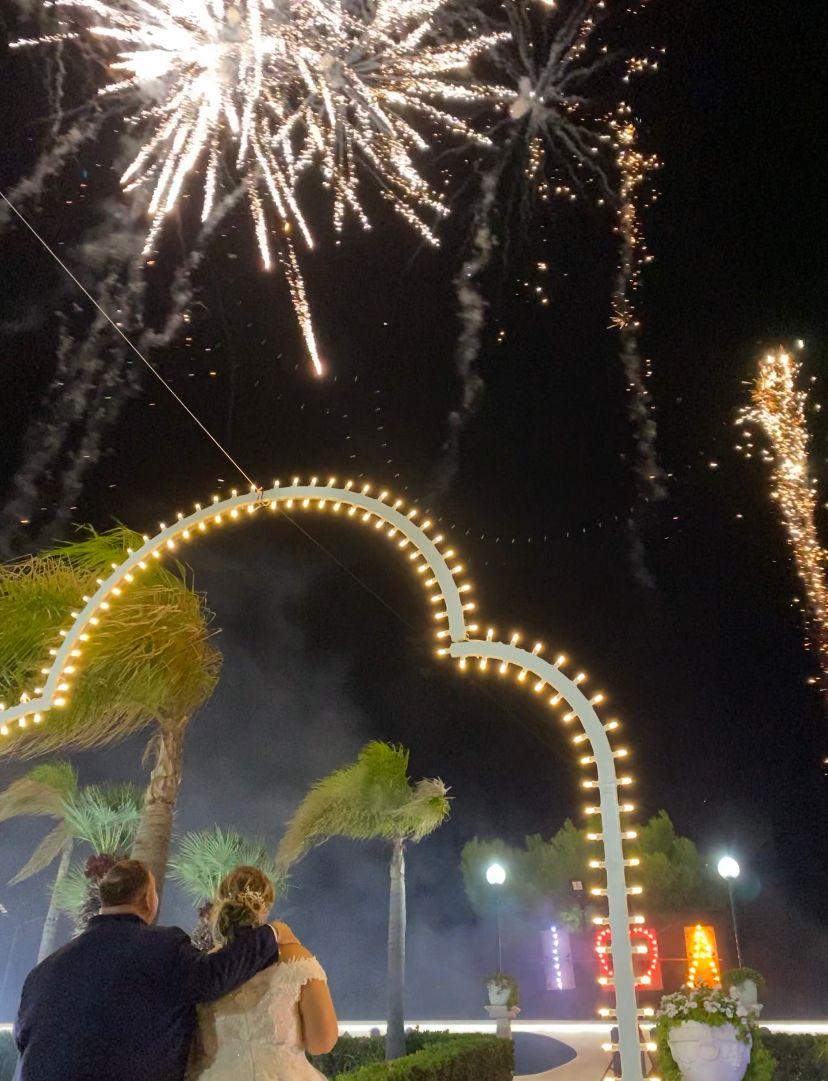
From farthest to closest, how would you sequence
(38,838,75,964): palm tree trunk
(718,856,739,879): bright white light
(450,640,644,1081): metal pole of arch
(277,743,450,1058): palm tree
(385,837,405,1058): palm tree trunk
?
(38,838,75,964): palm tree trunk, (277,743,450,1058): palm tree, (718,856,739,879): bright white light, (385,837,405,1058): palm tree trunk, (450,640,644,1081): metal pole of arch

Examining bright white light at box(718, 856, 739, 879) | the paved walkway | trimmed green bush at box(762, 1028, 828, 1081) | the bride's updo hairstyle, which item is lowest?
the paved walkway

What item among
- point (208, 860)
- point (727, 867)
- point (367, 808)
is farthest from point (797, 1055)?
point (208, 860)

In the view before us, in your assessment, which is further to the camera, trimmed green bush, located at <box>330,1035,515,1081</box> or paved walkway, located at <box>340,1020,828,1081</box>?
paved walkway, located at <box>340,1020,828,1081</box>

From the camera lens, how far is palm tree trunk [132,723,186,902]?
412 inches

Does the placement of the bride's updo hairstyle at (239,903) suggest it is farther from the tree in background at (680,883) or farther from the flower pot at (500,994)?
the tree in background at (680,883)

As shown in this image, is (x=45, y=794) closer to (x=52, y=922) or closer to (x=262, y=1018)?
(x=52, y=922)

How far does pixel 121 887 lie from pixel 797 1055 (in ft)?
45.3

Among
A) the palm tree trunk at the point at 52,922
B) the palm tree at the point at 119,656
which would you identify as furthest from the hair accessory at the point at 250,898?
the palm tree trunk at the point at 52,922

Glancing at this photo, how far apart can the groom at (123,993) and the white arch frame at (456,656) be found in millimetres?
2338

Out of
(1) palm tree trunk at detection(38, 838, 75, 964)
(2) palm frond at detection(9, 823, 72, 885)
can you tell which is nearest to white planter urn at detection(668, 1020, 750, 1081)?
(1) palm tree trunk at detection(38, 838, 75, 964)

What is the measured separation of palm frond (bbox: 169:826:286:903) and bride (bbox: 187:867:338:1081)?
44.2 feet

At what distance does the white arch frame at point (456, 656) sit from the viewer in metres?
4.62

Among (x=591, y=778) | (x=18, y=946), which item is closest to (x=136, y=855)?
(x=591, y=778)

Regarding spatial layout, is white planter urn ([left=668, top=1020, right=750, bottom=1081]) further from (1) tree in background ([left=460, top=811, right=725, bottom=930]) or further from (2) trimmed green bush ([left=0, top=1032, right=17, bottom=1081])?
(1) tree in background ([left=460, top=811, right=725, bottom=930])
